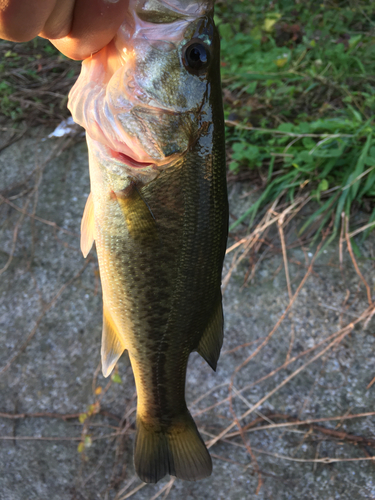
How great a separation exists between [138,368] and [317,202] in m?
1.84

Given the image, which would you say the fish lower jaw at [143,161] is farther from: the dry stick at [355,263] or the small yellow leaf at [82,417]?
the small yellow leaf at [82,417]

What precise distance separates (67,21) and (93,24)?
0.08m

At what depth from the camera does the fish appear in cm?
109

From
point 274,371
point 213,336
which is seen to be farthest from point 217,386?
point 213,336

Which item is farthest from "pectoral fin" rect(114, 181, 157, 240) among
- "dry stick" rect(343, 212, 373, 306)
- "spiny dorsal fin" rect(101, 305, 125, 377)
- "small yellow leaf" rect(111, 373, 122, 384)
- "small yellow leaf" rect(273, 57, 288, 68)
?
"small yellow leaf" rect(273, 57, 288, 68)

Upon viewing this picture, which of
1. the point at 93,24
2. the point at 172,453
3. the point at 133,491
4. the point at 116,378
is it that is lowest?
the point at 133,491

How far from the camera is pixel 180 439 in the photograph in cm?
151

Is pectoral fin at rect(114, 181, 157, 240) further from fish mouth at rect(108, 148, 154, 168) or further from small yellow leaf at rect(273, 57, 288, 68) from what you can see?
small yellow leaf at rect(273, 57, 288, 68)

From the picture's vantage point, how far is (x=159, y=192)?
3.93 feet

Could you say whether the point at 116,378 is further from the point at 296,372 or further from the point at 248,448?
the point at 296,372

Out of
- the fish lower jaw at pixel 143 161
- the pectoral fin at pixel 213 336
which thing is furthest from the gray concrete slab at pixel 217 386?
the fish lower jaw at pixel 143 161

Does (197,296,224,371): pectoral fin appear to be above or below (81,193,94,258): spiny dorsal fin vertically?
below

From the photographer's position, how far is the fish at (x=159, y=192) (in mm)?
1094

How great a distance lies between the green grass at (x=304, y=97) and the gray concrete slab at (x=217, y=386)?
34cm
